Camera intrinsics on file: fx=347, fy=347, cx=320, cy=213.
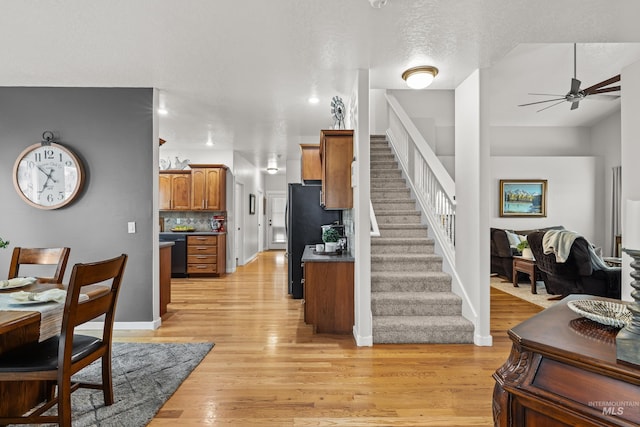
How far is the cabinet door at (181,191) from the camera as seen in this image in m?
6.97

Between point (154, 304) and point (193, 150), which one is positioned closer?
point (154, 304)

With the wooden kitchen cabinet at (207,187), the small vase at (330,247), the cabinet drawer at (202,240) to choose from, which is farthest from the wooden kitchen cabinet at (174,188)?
the small vase at (330,247)

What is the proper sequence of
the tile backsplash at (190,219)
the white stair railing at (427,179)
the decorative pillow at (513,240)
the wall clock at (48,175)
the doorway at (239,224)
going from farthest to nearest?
the doorway at (239,224) → the tile backsplash at (190,219) → the decorative pillow at (513,240) → the white stair railing at (427,179) → the wall clock at (48,175)

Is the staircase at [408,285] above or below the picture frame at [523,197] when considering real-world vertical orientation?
below

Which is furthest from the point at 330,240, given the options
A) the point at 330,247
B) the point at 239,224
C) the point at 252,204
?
the point at 252,204

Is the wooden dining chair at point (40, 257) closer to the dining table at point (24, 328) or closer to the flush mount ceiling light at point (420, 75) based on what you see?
the dining table at point (24, 328)

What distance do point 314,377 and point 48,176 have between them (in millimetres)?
3379

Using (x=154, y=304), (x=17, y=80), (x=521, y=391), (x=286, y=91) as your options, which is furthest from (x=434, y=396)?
(x=17, y=80)

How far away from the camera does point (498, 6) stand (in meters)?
2.32

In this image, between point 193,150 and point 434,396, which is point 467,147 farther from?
point 193,150

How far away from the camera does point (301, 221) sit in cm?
496

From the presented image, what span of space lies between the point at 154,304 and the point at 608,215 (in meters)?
8.87

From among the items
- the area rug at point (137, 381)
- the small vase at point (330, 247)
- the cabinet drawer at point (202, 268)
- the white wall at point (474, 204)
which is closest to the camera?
the area rug at point (137, 381)

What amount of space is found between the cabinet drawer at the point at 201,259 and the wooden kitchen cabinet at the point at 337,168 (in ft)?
12.5
